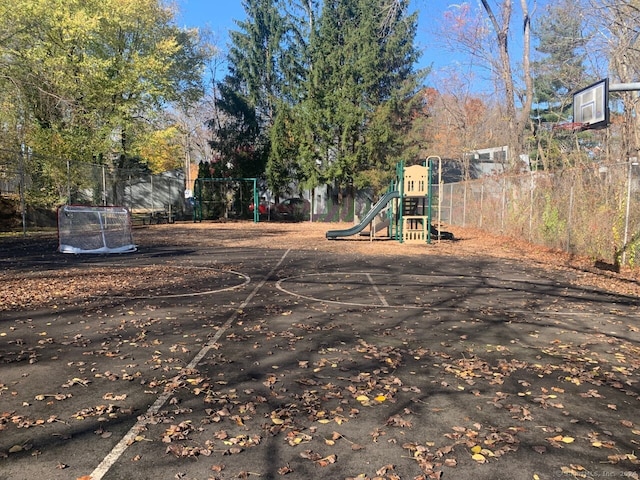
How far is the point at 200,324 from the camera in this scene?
22.0ft

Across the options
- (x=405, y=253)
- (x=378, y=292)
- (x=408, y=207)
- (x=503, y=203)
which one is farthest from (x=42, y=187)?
(x=503, y=203)

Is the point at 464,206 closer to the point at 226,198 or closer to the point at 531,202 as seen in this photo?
the point at 531,202

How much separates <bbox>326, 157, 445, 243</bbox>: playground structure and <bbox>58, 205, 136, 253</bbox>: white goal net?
7973 mm

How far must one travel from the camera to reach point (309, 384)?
4602 millimetres

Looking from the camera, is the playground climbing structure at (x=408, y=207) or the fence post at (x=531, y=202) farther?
the playground climbing structure at (x=408, y=207)

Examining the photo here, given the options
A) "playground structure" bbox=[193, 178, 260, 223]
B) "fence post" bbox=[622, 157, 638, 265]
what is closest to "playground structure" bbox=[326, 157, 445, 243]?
"fence post" bbox=[622, 157, 638, 265]

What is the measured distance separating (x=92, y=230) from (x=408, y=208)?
11831mm

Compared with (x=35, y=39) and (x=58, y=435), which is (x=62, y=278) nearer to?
(x=58, y=435)

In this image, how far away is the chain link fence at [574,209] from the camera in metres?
11.7

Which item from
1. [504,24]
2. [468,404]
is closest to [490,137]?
[504,24]

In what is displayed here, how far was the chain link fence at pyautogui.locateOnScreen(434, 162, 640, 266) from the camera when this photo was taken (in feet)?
38.3

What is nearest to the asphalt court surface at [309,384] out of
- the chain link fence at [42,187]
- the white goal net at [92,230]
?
the white goal net at [92,230]

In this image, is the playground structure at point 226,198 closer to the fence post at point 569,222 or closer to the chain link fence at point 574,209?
the chain link fence at point 574,209

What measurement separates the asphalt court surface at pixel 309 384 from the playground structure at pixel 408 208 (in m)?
9.61
